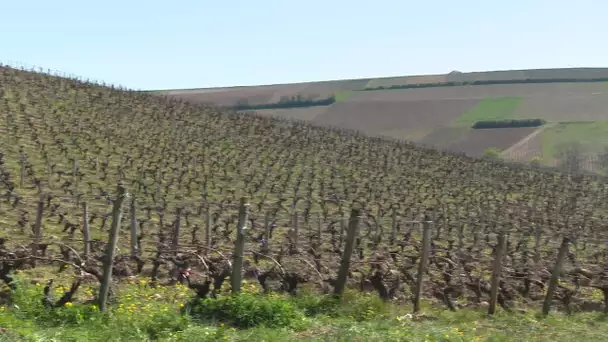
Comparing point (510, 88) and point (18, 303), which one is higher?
point (510, 88)

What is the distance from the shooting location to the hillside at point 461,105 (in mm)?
82938

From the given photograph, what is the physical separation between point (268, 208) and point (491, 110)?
75.7m

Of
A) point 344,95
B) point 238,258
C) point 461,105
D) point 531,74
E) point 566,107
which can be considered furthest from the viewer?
point 531,74

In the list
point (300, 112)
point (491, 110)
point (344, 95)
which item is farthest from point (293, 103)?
point (491, 110)

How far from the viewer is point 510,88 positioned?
361 ft

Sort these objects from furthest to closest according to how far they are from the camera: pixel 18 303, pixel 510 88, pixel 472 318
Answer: pixel 510 88, pixel 472 318, pixel 18 303

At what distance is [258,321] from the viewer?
29.3 ft

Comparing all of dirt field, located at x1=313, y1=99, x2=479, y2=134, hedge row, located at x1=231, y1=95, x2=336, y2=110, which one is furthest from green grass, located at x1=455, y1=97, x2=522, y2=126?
hedge row, located at x1=231, y1=95, x2=336, y2=110

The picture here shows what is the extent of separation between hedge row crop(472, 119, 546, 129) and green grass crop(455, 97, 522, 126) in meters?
2.14

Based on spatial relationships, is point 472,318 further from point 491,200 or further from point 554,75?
point 554,75

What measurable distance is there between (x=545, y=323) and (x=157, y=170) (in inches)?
1045

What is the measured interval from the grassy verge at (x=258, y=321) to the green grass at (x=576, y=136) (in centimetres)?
7097

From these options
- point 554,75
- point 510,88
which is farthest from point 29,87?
point 554,75

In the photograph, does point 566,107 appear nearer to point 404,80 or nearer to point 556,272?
point 404,80
